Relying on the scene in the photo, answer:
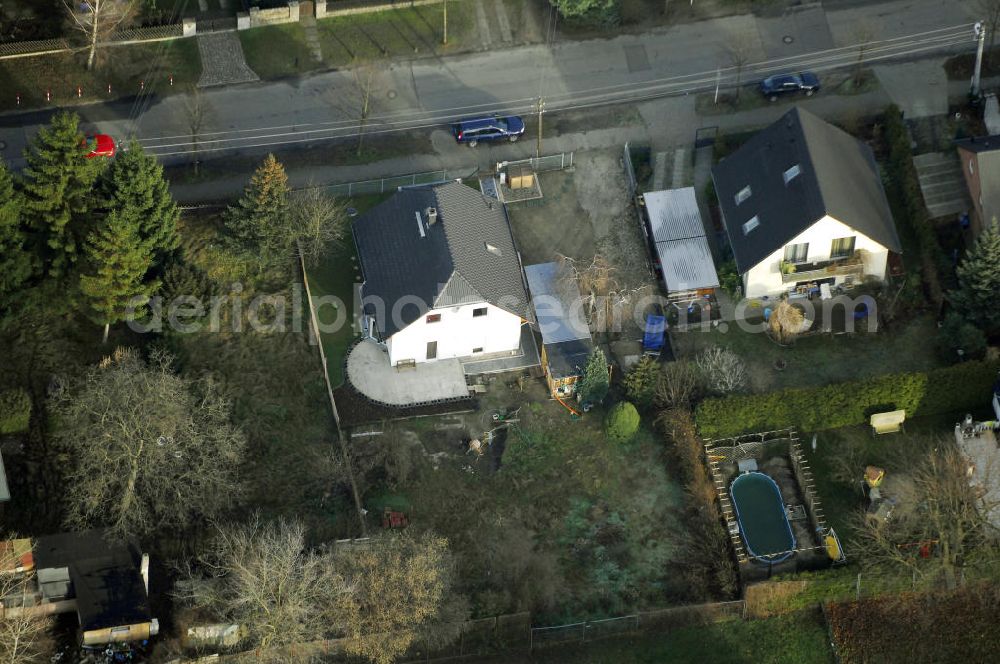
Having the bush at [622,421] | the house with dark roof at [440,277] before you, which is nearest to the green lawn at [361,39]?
the house with dark roof at [440,277]

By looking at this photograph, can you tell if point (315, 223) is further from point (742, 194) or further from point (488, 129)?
point (742, 194)

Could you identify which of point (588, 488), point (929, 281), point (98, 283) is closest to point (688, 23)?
point (929, 281)

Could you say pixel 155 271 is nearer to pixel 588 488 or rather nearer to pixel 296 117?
pixel 296 117

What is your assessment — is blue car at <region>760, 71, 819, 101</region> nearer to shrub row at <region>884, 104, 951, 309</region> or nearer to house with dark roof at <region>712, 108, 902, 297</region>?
shrub row at <region>884, 104, 951, 309</region>

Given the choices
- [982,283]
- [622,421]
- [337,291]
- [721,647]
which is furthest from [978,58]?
[337,291]

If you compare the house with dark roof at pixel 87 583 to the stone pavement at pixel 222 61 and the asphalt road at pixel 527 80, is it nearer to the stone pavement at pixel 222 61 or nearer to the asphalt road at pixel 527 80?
the asphalt road at pixel 527 80
